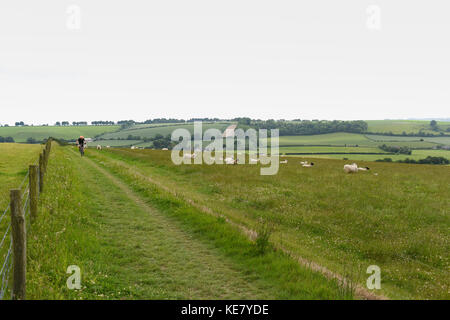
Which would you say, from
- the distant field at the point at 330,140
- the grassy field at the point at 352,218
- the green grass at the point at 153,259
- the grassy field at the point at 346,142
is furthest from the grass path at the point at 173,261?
the distant field at the point at 330,140

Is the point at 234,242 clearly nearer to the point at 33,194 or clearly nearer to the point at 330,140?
the point at 33,194

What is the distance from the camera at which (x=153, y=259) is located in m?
8.84

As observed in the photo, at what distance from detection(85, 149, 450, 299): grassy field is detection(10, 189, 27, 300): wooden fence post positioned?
23.2ft

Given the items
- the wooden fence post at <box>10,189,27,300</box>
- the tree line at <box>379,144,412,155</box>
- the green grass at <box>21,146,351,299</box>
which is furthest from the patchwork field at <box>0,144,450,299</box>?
the tree line at <box>379,144,412,155</box>

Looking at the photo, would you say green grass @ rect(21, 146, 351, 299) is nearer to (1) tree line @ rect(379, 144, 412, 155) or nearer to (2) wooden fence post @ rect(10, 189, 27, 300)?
(2) wooden fence post @ rect(10, 189, 27, 300)

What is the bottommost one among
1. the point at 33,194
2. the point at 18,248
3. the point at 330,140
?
the point at 18,248

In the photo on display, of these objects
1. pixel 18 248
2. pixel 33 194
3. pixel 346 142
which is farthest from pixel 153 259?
pixel 346 142

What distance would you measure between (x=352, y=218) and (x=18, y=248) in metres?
14.2

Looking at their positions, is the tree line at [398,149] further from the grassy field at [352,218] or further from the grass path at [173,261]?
the grass path at [173,261]

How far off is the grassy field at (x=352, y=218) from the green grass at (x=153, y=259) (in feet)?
6.13

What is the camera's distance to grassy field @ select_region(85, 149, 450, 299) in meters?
10.1

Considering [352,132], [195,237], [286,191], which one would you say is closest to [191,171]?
[286,191]

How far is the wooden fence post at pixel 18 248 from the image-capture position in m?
6.04
